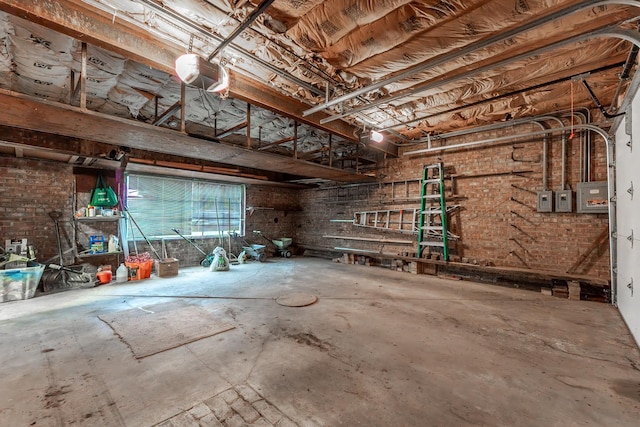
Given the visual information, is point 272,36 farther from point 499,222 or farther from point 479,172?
point 499,222

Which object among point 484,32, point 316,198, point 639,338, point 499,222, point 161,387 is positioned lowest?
point 161,387

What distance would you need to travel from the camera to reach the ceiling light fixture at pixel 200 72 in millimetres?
2629

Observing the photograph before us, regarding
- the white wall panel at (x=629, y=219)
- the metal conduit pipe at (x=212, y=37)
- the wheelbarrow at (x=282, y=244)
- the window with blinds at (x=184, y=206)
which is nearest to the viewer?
the metal conduit pipe at (x=212, y=37)

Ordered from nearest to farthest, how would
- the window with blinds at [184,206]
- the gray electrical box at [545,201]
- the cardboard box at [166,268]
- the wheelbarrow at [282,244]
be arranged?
the gray electrical box at [545,201]
the cardboard box at [166,268]
the window with blinds at [184,206]
the wheelbarrow at [282,244]

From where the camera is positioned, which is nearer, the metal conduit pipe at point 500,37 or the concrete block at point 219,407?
the concrete block at point 219,407

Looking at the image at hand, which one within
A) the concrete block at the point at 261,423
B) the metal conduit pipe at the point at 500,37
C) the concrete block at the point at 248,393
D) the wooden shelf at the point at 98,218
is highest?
the metal conduit pipe at the point at 500,37

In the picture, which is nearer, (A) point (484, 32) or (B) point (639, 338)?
(A) point (484, 32)

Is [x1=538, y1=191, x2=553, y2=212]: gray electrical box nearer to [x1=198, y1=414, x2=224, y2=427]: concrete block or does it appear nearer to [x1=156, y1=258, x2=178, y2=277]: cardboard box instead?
[x1=198, y1=414, x2=224, y2=427]: concrete block

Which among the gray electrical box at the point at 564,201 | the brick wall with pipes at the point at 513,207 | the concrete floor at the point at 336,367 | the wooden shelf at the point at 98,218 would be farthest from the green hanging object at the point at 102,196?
the gray electrical box at the point at 564,201

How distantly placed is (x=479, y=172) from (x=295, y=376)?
5569 mm

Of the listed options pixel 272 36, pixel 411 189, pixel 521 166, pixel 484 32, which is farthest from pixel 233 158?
pixel 521 166

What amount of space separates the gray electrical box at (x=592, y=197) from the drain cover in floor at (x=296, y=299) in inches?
190

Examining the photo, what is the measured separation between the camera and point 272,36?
2.71 m

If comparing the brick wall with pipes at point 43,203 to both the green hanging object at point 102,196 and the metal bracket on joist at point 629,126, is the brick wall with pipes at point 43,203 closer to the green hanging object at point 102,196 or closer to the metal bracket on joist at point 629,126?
the green hanging object at point 102,196
